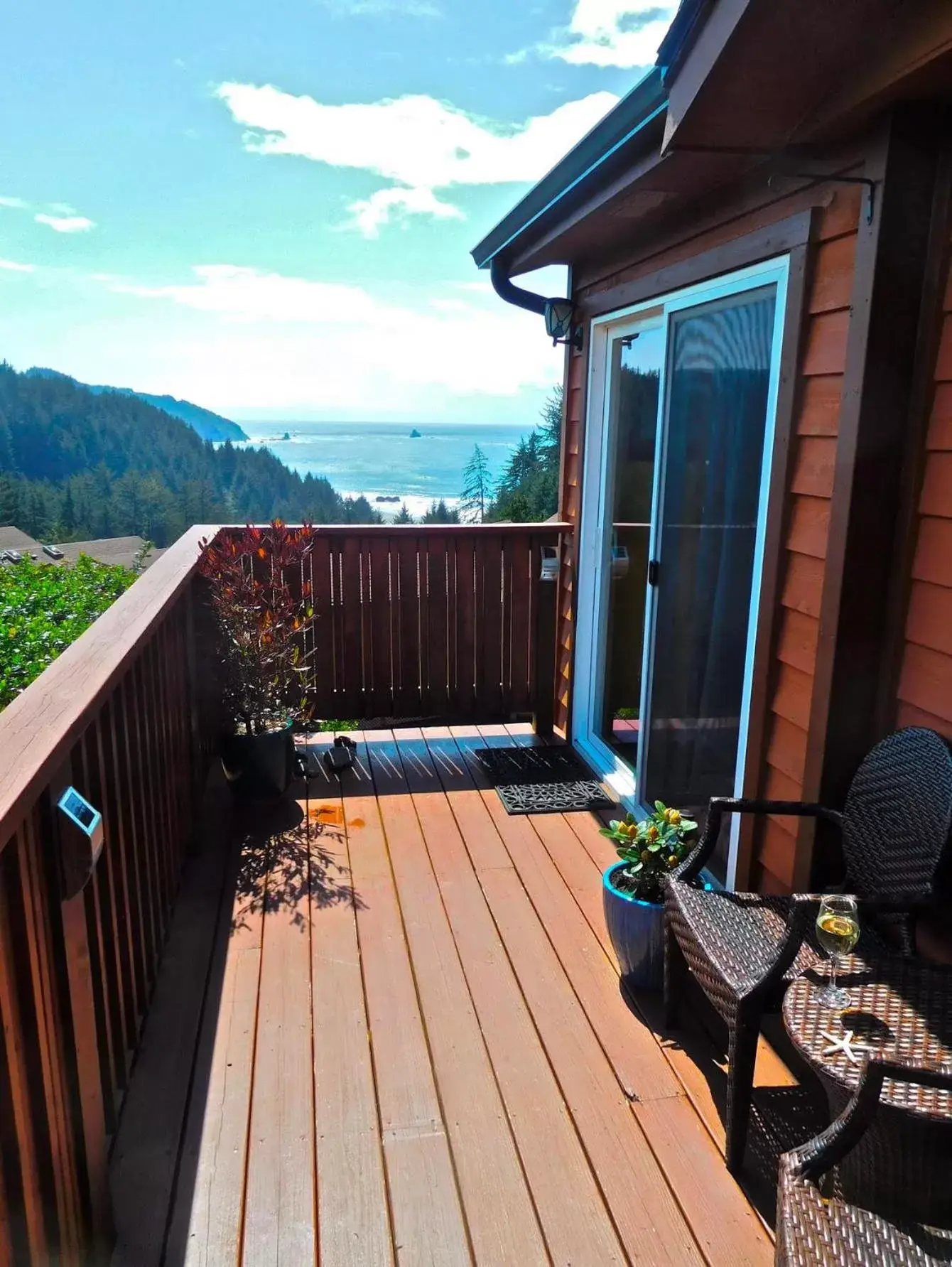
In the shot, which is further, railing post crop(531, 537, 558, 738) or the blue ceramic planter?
railing post crop(531, 537, 558, 738)

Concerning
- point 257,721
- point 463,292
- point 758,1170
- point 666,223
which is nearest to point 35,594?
point 257,721

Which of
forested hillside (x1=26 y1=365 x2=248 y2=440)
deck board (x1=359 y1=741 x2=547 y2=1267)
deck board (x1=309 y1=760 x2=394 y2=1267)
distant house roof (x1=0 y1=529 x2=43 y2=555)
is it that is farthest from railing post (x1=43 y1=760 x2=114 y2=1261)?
forested hillside (x1=26 y1=365 x2=248 y2=440)

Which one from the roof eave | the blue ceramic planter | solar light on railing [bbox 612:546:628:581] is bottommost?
the blue ceramic planter

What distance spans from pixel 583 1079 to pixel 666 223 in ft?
8.61

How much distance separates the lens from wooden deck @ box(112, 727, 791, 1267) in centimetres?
162

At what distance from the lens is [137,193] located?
26453 millimetres

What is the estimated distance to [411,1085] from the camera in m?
2.01

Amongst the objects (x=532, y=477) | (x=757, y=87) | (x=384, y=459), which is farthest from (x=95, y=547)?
(x=757, y=87)

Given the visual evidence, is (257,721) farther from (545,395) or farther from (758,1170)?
(545,395)

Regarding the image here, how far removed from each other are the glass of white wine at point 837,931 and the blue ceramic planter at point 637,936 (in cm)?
68

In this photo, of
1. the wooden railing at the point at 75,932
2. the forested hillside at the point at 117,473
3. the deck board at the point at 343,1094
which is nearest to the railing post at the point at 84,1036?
the wooden railing at the point at 75,932

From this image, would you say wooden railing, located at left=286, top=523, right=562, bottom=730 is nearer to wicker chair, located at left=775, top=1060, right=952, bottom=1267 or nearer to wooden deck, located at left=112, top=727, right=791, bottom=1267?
wooden deck, located at left=112, top=727, right=791, bottom=1267

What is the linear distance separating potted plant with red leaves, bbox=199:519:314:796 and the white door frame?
4.22ft

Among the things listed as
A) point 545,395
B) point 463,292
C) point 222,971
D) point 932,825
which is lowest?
point 222,971
